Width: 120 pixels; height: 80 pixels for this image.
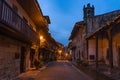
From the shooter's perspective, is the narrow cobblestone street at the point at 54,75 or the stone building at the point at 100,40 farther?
the stone building at the point at 100,40

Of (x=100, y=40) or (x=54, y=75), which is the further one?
(x=100, y=40)

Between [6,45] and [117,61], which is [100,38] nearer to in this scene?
[117,61]

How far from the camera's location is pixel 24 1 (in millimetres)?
15773

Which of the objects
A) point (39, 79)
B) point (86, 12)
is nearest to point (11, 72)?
point (39, 79)

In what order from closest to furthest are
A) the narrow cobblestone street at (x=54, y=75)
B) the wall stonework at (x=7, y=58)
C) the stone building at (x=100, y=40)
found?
1. the wall stonework at (x=7, y=58)
2. the narrow cobblestone street at (x=54, y=75)
3. the stone building at (x=100, y=40)

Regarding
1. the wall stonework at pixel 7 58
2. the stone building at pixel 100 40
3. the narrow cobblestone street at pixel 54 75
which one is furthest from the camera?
the stone building at pixel 100 40

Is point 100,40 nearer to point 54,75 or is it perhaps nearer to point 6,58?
point 54,75

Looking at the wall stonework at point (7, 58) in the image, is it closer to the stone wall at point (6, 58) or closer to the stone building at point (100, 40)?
the stone wall at point (6, 58)

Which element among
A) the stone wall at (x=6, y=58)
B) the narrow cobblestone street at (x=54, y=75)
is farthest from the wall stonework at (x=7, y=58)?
the narrow cobblestone street at (x=54, y=75)

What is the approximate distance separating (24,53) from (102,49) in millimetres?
10948

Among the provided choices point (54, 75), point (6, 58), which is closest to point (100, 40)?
point (54, 75)

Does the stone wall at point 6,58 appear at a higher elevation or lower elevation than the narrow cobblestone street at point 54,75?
higher

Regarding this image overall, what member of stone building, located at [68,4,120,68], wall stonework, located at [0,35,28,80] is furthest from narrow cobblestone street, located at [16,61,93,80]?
stone building, located at [68,4,120,68]

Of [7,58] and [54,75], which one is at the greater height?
[7,58]
